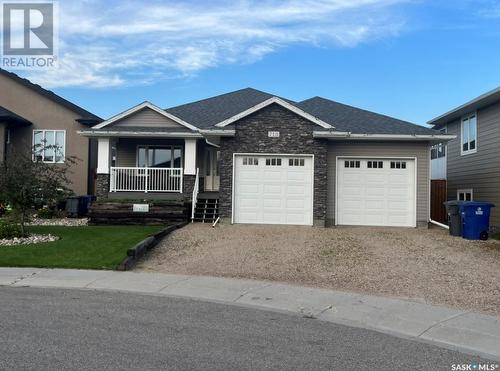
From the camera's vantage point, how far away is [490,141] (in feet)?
63.4

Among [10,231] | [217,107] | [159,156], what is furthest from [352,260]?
[217,107]

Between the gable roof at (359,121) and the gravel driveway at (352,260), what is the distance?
3.74 meters

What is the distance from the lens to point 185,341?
620cm

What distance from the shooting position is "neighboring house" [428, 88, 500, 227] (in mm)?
18938

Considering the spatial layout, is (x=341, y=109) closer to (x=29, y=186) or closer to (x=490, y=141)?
(x=490, y=141)

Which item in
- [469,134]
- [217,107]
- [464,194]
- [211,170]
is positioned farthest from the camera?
[217,107]

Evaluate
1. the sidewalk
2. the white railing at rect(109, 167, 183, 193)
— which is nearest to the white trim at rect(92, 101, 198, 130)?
the white railing at rect(109, 167, 183, 193)

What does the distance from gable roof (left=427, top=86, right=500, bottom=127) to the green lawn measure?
1242 cm

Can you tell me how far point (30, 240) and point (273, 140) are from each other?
828 centimetres

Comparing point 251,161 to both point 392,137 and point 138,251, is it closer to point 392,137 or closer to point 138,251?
point 392,137

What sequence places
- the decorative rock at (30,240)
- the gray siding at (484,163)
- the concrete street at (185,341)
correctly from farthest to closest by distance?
the gray siding at (484,163) < the decorative rock at (30,240) < the concrete street at (185,341)

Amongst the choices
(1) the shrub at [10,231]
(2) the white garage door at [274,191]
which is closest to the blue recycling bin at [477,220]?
(2) the white garage door at [274,191]

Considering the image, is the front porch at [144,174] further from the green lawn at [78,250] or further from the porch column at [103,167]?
the green lawn at [78,250]

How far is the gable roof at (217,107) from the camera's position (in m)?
22.6
